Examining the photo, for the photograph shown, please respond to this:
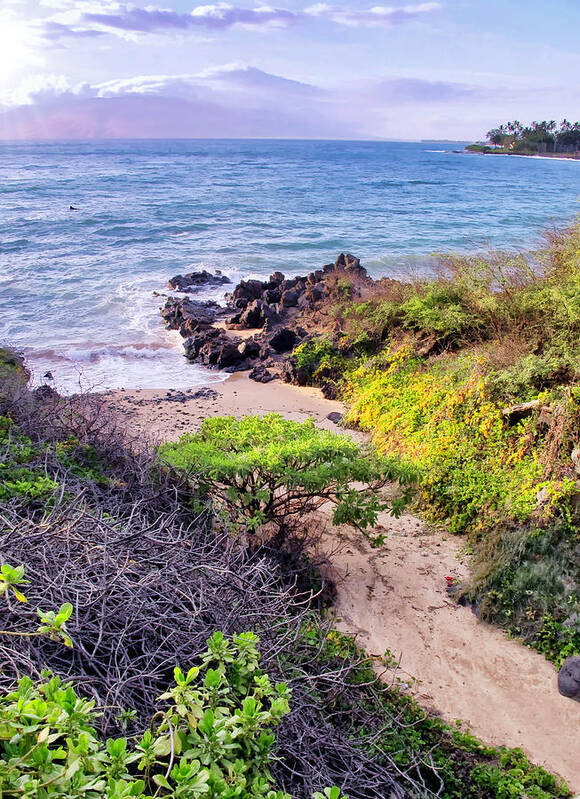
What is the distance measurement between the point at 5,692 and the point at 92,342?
16.0 metres

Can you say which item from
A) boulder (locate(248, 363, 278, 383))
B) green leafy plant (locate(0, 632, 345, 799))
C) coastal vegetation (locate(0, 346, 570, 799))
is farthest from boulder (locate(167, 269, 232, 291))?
green leafy plant (locate(0, 632, 345, 799))

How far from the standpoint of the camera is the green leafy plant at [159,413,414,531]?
6.55 meters

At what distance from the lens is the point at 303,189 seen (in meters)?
57.0

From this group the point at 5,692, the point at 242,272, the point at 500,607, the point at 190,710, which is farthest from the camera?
the point at 242,272

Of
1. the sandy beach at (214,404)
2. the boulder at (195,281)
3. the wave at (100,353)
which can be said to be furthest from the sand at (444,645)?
the boulder at (195,281)

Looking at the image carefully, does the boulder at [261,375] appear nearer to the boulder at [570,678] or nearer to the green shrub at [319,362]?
the green shrub at [319,362]

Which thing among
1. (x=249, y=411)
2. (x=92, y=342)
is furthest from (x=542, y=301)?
(x=92, y=342)

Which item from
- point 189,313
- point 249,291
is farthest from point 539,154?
point 189,313

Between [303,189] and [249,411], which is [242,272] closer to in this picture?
[249,411]

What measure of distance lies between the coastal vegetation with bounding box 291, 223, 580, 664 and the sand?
325 millimetres

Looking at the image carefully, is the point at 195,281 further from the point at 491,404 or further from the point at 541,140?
the point at 541,140

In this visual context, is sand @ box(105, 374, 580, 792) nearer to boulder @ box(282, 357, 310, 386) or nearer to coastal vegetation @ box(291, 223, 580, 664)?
coastal vegetation @ box(291, 223, 580, 664)

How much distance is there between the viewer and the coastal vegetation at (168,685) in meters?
2.34

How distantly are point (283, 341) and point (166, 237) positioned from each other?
790 inches
